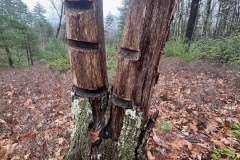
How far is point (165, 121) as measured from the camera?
349 centimetres

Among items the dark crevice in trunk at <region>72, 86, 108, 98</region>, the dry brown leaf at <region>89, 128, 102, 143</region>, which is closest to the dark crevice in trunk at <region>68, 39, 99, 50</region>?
the dark crevice in trunk at <region>72, 86, 108, 98</region>

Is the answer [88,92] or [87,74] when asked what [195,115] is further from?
[87,74]

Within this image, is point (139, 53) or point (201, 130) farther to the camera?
point (201, 130)

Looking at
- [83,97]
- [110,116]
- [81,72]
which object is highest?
[81,72]

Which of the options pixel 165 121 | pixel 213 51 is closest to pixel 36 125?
pixel 165 121

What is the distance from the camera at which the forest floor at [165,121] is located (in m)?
2.86

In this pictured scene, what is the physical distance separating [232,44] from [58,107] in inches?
302

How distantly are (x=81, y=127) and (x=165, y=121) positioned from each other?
2.05 metres

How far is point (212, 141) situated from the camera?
301cm

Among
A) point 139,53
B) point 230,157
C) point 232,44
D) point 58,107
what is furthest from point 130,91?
point 232,44

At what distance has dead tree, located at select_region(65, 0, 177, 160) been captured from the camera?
138cm

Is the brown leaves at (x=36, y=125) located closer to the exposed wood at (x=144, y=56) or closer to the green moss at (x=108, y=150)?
the green moss at (x=108, y=150)

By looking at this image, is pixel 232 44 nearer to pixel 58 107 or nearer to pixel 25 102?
pixel 58 107

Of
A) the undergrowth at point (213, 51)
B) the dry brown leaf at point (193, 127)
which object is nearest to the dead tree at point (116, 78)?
the dry brown leaf at point (193, 127)
